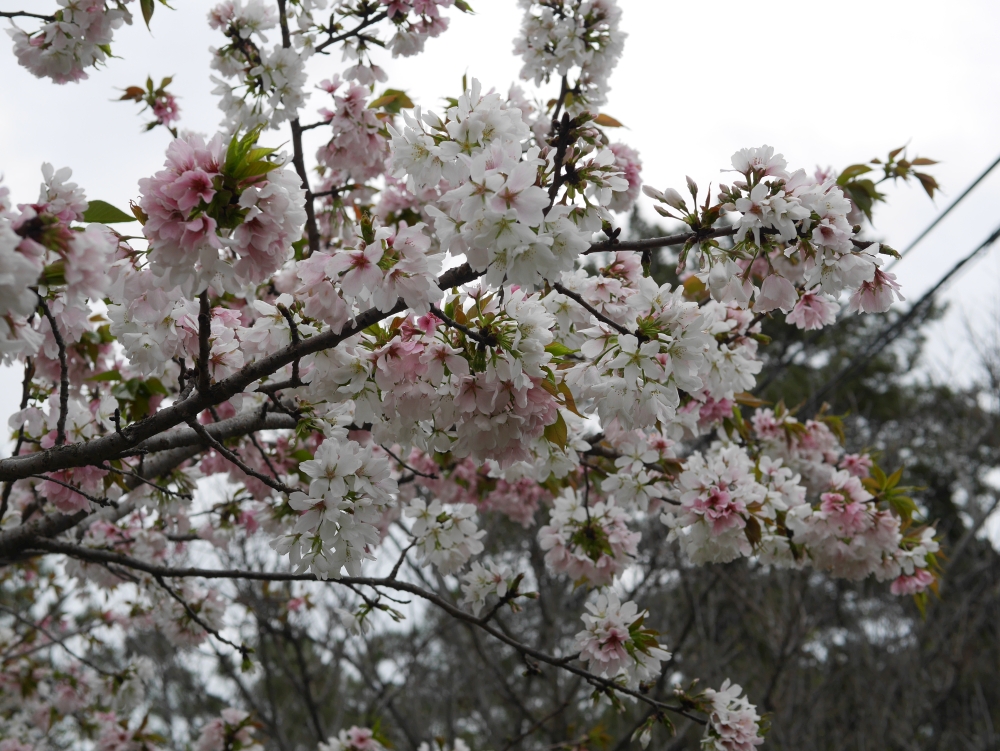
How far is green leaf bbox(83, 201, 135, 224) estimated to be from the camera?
1.31 metres

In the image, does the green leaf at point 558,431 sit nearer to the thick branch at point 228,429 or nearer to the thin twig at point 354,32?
the thick branch at point 228,429

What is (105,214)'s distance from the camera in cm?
132

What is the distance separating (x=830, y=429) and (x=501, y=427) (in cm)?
273

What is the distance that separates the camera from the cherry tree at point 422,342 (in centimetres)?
122

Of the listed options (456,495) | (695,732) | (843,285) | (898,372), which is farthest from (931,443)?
(843,285)

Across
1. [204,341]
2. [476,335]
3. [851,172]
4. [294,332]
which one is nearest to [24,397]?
[204,341]

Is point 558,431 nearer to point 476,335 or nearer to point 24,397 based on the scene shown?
point 476,335

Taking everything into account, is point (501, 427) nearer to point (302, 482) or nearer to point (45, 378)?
point (302, 482)

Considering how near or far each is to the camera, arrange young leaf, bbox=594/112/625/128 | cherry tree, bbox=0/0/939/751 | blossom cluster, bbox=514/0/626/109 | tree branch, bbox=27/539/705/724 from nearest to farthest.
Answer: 1. cherry tree, bbox=0/0/939/751
2. tree branch, bbox=27/539/705/724
3. young leaf, bbox=594/112/625/128
4. blossom cluster, bbox=514/0/626/109

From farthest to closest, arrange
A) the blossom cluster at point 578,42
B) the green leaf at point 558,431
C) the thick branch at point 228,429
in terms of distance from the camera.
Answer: the blossom cluster at point 578,42 → the thick branch at point 228,429 → the green leaf at point 558,431

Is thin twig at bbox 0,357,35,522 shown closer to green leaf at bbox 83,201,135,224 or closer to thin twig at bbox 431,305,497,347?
green leaf at bbox 83,201,135,224

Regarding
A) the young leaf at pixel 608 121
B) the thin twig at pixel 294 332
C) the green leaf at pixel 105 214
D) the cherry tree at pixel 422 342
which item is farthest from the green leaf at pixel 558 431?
the young leaf at pixel 608 121

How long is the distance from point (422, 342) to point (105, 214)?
677 millimetres

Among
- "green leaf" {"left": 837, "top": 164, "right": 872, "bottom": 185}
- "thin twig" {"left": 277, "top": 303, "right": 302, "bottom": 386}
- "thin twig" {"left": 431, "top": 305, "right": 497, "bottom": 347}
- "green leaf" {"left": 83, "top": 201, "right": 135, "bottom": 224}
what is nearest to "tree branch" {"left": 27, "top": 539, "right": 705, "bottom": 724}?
"thin twig" {"left": 277, "top": 303, "right": 302, "bottom": 386}
